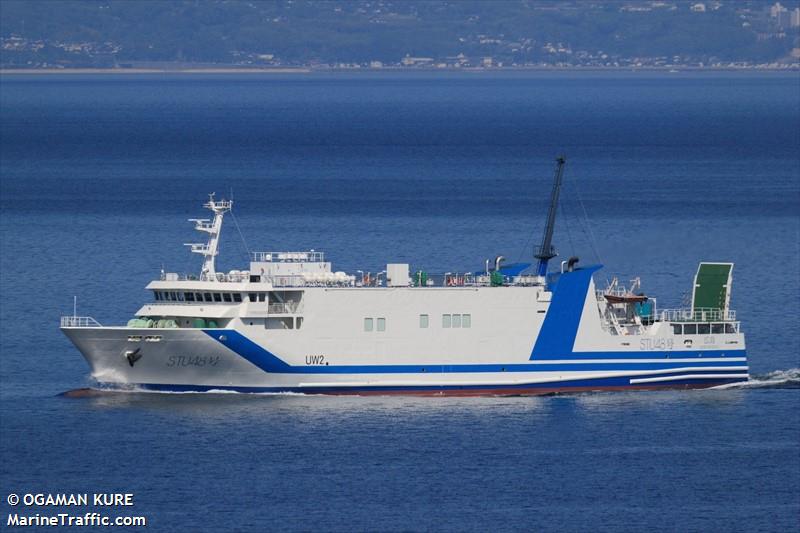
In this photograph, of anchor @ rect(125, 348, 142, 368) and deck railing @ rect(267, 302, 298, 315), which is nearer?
anchor @ rect(125, 348, 142, 368)

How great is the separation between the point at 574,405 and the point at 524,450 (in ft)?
26.1

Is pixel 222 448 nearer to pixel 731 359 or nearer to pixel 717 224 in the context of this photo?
pixel 731 359

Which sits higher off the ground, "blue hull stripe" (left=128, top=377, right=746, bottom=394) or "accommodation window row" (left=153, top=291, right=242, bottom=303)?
"accommodation window row" (left=153, top=291, right=242, bottom=303)

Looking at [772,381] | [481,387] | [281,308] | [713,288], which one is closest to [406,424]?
[481,387]

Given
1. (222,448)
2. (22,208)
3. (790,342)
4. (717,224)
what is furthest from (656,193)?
(222,448)

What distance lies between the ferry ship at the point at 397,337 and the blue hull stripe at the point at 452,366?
0.04m

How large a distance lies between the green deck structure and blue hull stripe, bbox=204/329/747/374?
2274mm

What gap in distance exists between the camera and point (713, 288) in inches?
3228

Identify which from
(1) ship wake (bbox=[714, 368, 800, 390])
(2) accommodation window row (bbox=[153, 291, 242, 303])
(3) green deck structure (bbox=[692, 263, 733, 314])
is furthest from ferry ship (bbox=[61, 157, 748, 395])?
(3) green deck structure (bbox=[692, 263, 733, 314])

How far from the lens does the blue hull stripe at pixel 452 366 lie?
75750 mm

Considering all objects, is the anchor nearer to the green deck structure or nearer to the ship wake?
the green deck structure

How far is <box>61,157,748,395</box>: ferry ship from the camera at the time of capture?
75.9 metres

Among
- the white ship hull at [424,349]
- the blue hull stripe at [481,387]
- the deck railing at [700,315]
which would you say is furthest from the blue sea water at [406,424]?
the deck railing at [700,315]

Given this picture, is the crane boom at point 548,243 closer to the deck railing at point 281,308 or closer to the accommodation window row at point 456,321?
the accommodation window row at point 456,321
